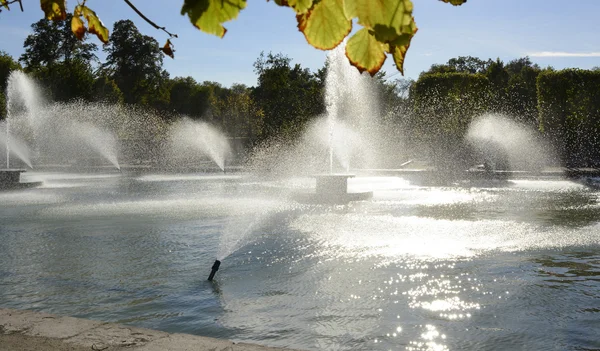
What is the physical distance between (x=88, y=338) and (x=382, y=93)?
41691 millimetres

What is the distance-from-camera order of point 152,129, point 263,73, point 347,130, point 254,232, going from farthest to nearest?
point 152,129 < point 263,73 < point 347,130 < point 254,232

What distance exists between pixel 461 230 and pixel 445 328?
18.3 feet

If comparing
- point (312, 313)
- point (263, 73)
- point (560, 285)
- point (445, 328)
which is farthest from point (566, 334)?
point (263, 73)

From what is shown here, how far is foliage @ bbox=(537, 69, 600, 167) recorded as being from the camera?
1155 inches

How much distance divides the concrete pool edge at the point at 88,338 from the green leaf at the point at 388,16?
305cm

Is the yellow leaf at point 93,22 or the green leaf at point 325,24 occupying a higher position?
the yellow leaf at point 93,22

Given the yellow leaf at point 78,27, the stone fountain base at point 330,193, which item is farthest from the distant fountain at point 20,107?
the yellow leaf at point 78,27

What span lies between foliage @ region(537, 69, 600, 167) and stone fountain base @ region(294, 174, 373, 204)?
61.3 feet

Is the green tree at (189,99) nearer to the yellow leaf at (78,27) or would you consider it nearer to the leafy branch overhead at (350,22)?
the yellow leaf at (78,27)

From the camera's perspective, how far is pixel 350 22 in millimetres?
1188

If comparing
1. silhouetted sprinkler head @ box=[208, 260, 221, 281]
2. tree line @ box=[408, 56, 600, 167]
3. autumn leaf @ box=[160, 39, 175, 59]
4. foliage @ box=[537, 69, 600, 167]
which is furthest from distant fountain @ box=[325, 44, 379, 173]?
autumn leaf @ box=[160, 39, 175, 59]

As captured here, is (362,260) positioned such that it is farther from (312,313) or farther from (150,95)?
(150,95)

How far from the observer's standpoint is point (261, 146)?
43.3 meters

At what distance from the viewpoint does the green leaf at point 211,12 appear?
1090mm
